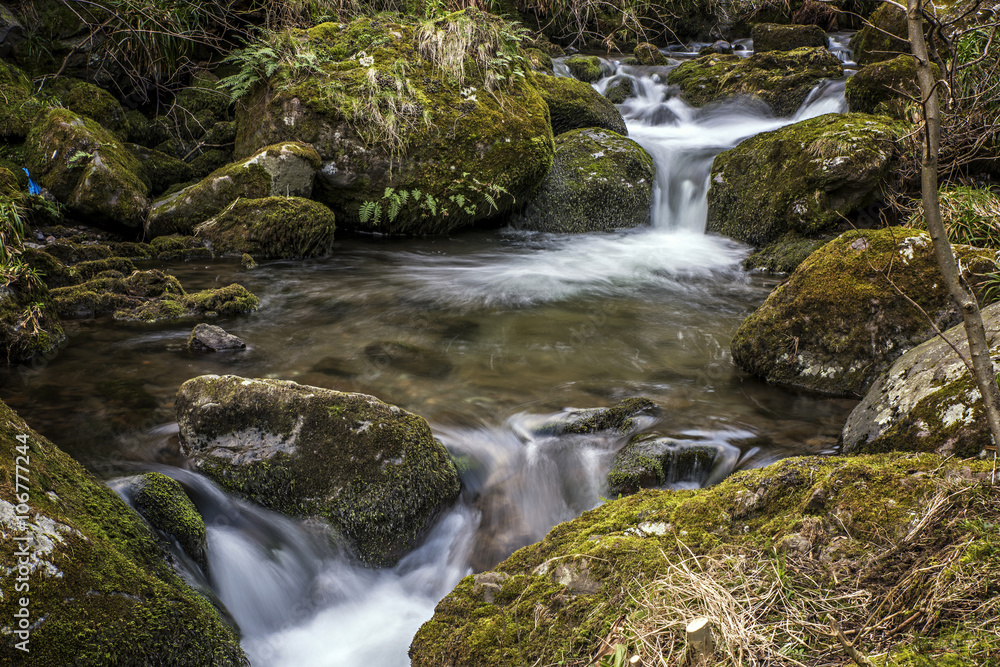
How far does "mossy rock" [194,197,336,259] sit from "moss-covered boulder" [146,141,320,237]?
0.32 metres

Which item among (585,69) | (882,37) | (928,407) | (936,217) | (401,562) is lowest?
(401,562)


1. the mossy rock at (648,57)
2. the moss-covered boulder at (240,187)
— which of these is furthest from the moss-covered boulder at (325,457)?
the mossy rock at (648,57)

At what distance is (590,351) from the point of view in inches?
233

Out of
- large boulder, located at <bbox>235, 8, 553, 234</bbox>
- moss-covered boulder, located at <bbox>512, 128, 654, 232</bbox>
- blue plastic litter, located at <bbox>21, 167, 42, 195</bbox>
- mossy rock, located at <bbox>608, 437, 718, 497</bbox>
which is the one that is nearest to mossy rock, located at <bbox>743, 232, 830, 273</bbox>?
moss-covered boulder, located at <bbox>512, 128, 654, 232</bbox>

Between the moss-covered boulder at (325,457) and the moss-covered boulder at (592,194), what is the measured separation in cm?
734

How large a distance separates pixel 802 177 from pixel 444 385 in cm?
639

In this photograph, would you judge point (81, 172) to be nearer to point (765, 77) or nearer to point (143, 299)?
point (143, 299)

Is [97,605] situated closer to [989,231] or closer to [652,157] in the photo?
[989,231]

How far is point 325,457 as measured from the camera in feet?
11.5

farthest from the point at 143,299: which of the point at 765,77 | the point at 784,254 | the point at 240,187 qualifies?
the point at 765,77

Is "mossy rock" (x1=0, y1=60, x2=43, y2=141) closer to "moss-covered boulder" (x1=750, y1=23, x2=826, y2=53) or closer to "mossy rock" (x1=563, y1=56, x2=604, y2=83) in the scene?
"mossy rock" (x1=563, y1=56, x2=604, y2=83)

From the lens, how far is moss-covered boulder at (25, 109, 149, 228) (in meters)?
8.62

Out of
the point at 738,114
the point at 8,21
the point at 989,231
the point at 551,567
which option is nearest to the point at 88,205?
the point at 8,21

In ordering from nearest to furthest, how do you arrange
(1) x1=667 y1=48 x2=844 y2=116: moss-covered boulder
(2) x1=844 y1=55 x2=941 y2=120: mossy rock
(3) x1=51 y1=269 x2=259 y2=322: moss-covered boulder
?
(3) x1=51 y1=269 x2=259 y2=322: moss-covered boulder < (2) x1=844 y1=55 x2=941 y2=120: mossy rock < (1) x1=667 y1=48 x2=844 y2=116: moss-covered boulder
